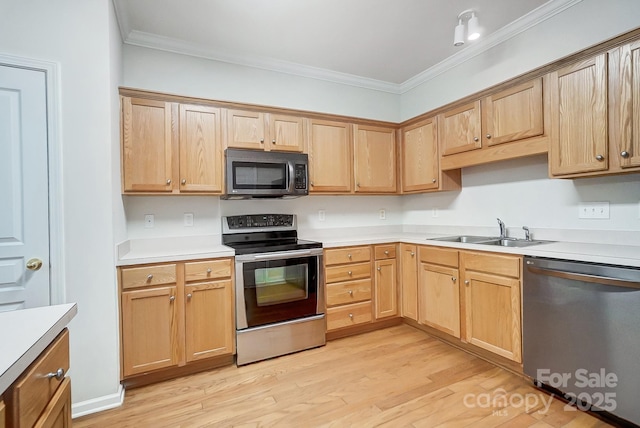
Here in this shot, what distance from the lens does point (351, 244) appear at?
2805 millimetres

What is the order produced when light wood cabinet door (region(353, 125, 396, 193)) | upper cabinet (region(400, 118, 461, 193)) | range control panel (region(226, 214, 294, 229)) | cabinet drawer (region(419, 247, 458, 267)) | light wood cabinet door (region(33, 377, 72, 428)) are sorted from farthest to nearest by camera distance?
light wood cabinet door (region(353, 125, 396, 193)) → upper cabinet (region(400, 118, 461, 193)) → range control panel (region(226, 214, 294, 229)) → cabinet drawer (region(419, 247, 458, 267)) → light wood cabinet door (region(33, 377, 72, 428))

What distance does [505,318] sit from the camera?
2.11m

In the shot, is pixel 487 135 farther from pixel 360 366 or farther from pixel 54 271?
pixel 54 271

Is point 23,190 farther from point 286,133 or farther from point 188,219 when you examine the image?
point 286,133

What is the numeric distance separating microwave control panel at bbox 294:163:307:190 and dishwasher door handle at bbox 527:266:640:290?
5.89 ft

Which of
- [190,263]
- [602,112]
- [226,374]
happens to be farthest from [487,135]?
[226,374]

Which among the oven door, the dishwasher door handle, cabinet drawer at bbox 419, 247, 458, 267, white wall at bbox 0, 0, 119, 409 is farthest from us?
cabinet drawer at bbox 419, 247, 458, 267

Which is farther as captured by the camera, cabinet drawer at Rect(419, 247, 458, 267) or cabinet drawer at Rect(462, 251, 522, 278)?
cabinet drawer at Rect(419, 247, 458, 267)

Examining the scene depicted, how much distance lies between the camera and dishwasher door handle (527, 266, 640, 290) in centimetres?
152

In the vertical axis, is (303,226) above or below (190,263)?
above

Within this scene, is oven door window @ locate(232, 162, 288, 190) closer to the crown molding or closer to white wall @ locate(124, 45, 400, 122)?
white wall @ locate(124, 45, 400, 122)

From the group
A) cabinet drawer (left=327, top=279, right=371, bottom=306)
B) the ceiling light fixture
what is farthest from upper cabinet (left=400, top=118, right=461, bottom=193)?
cabinet drawer (left=327, top=279, right=371, bottom=306)

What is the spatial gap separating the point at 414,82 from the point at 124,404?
3898 millimetres

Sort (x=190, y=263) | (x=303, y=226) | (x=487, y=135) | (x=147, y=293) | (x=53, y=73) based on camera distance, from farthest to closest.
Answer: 1. (x=303, y=226)
2. (x=487, y=135)
3. (x=190, y=263)
4. (x=147, y=293)
5. (x=53, y=73)
